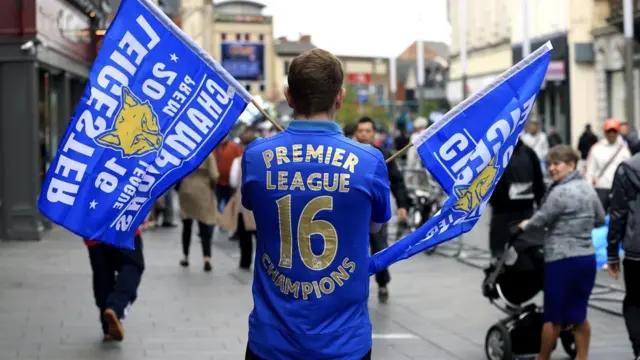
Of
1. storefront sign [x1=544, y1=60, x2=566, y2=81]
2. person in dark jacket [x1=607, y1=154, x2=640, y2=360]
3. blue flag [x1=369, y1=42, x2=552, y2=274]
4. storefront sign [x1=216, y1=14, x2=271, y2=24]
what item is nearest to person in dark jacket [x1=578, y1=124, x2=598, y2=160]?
storefront sign [x1=544, y1=60, x2=566, y2=81]

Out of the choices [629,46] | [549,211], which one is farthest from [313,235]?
[629,46]

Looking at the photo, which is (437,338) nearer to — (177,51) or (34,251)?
(177,51)

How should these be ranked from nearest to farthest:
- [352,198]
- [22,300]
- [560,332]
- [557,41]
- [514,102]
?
[352,198] → [514,102] → [560,332] → [22,300] → [557,41]

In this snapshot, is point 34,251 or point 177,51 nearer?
point 177,51

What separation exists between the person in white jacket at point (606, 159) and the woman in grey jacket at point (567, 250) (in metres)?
7.15

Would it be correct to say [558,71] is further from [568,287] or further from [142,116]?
[142,116]

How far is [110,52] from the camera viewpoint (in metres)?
5.16

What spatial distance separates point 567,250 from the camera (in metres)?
8.55

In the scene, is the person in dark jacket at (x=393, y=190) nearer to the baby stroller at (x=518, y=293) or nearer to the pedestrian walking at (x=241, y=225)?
the pedestrian walking at (x=241, y=225)

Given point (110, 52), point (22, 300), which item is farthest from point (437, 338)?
point (110, 52)

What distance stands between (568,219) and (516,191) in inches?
108

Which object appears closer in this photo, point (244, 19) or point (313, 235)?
point (313, 235)

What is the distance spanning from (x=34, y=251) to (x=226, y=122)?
43.5 ft

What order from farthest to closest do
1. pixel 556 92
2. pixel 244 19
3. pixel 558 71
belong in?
pixel 244 19 → pixel 556 92 → pixel 558 71
